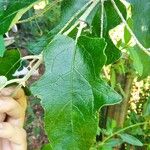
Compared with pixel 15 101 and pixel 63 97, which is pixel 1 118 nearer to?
pixel 15 101

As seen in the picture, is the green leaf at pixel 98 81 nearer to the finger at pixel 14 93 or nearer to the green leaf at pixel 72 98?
the green leaf at pixel 72 98

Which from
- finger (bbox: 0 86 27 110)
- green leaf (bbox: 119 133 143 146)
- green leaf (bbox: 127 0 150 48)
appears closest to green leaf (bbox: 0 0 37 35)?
finger (bbox: 0 86 27 110)

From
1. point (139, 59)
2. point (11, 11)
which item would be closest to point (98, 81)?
point (11, 11)

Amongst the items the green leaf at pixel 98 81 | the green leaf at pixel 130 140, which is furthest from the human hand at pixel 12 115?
the green leaf at pixel 130 140

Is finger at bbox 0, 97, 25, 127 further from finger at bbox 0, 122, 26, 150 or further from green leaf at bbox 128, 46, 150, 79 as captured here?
green leaf at bbox 128, 46, 150, 79

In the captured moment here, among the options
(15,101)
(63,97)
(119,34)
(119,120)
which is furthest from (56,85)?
(119,120)
